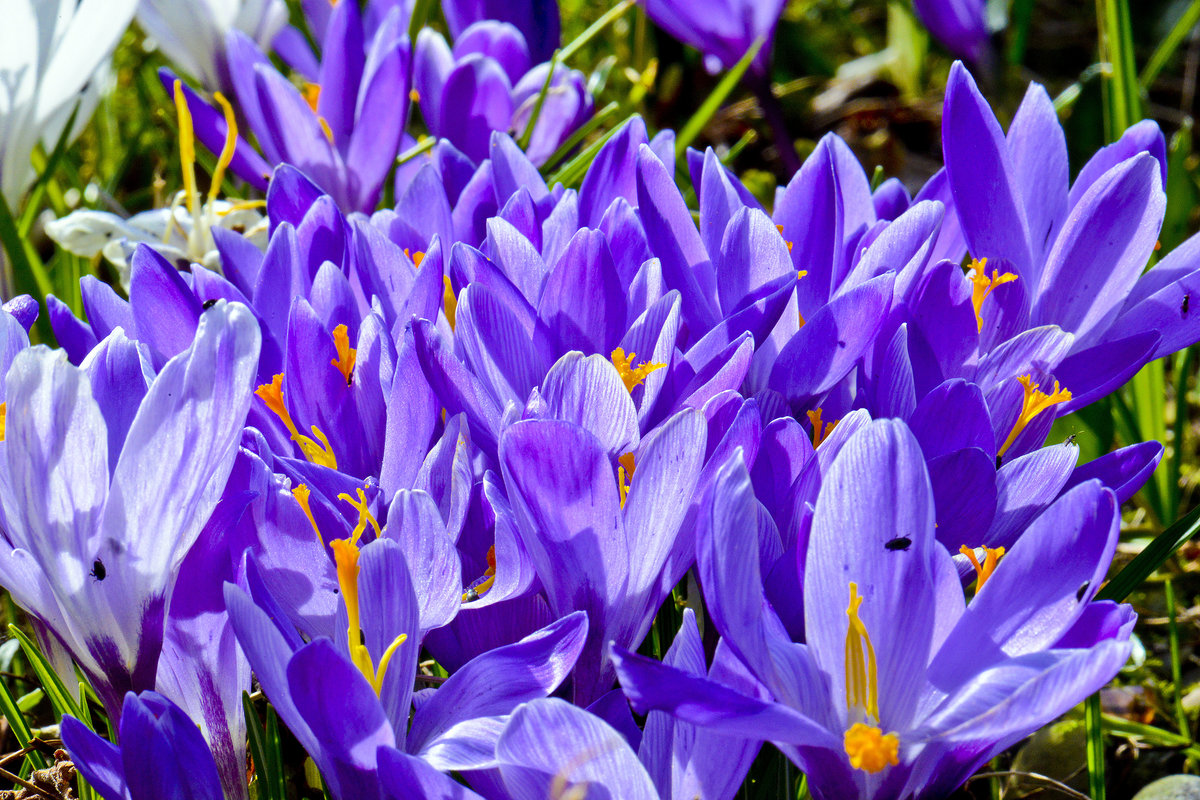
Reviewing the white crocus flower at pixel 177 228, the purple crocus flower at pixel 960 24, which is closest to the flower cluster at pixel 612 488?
the white crocus flower at pixel 177 228

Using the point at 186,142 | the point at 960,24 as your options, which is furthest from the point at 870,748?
the point at 960,24

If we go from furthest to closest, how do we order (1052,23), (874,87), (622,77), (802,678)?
(1052,23)
(874,87)
(622,77)
(802,678)

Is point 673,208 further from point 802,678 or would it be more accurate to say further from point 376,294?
point 802,678

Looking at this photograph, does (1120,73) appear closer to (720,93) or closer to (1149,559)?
(720,93)

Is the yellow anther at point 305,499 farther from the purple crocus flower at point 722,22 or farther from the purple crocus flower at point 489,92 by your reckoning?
the purple crocus flower at point 722,22

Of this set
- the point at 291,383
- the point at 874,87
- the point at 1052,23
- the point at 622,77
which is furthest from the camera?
the point at 1052,23

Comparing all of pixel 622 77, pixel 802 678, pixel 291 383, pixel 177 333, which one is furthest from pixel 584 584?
pixel 622 77
